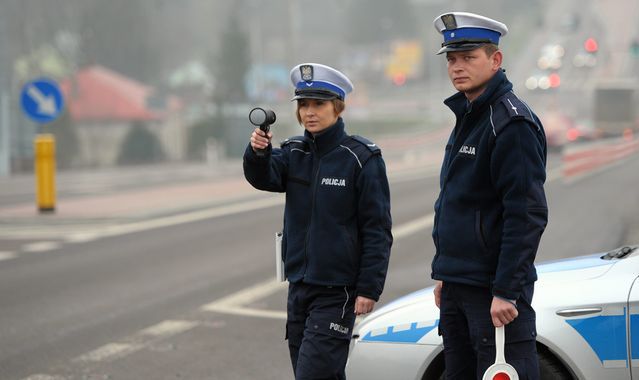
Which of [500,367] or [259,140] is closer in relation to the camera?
[500,367]

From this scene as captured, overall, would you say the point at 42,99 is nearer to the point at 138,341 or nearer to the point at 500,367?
the point at 138,341

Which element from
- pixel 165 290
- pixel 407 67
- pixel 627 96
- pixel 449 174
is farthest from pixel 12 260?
pixel 407 67

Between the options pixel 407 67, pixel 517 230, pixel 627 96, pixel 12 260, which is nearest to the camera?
pixel 517 230

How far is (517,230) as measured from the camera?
3336 mm

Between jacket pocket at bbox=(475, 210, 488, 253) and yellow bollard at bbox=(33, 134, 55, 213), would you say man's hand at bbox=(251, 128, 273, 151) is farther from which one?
yellow bollard at bbox=(33, 134, 55, 213)

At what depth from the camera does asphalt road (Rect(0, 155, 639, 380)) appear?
22.0 ft

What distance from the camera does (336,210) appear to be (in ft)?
13.5

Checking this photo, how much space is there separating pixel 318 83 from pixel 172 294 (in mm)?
5462

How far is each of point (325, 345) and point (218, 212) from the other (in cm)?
1361

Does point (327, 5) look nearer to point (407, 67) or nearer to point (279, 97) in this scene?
point (407, 67)

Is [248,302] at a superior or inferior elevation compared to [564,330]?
inferior

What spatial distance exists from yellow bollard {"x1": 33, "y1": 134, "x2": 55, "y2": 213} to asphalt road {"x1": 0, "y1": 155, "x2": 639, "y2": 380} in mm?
2681

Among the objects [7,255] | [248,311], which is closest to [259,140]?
[248,311]

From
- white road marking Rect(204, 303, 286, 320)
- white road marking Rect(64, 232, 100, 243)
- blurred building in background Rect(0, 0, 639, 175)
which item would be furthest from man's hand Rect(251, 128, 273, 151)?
blurred building in background Rect(0, 0, 639, 175)
